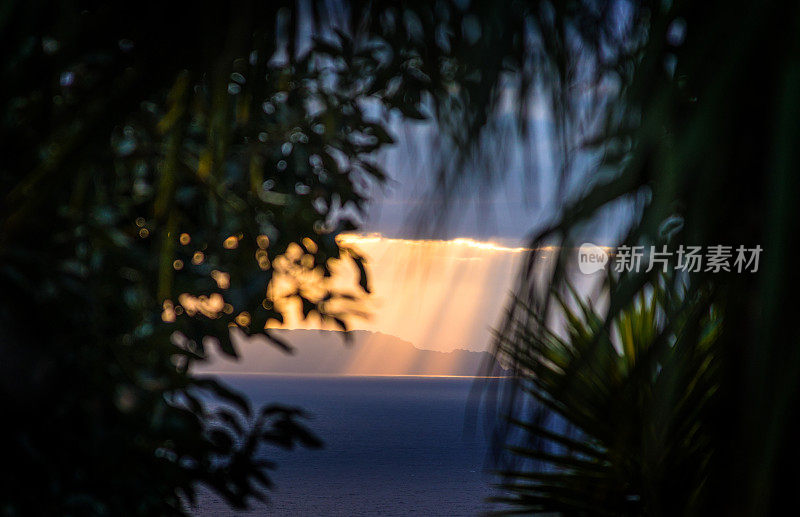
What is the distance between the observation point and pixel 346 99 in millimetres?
1603

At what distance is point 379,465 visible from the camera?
49531 millimetres

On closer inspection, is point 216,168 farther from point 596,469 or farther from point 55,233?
point 596,469

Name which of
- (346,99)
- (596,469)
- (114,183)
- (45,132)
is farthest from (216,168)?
(596,469)

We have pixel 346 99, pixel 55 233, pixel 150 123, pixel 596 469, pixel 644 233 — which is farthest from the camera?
pixel 596 469

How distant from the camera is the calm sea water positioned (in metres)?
31.0

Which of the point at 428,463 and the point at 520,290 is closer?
the point at 520,290

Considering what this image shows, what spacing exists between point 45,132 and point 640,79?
60cm

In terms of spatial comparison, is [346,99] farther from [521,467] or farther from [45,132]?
[521,467]

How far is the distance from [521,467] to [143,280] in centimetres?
88

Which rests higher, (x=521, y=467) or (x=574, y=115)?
(x=574, y=115)

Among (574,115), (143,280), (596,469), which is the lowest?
(596,469)

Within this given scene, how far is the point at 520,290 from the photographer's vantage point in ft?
1.78

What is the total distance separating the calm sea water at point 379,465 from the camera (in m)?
31.0

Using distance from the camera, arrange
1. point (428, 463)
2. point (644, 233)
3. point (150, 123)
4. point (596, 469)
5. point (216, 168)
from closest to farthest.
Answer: point (644, 233) < point (216, 168) < point (150, 123) < point (596, 469) < point (428, 463)
